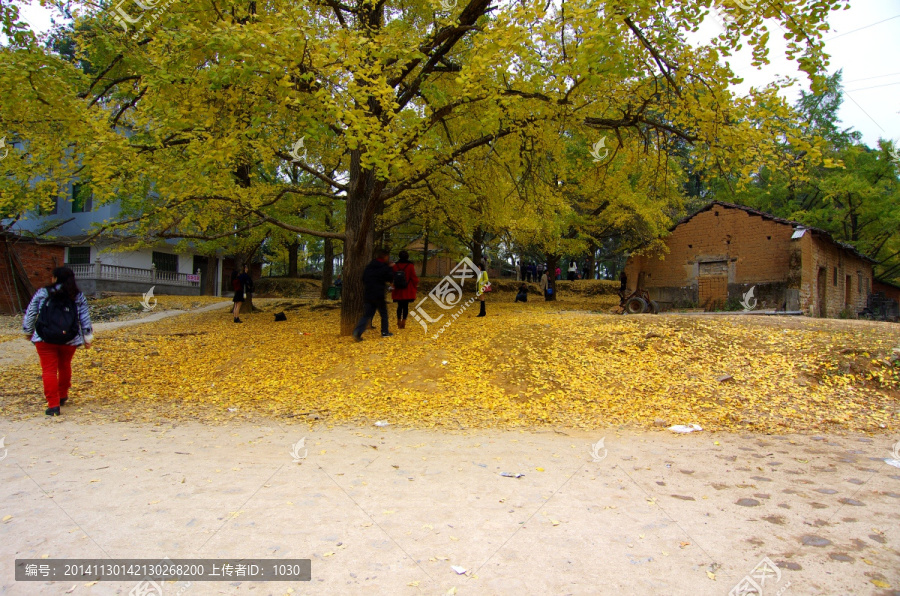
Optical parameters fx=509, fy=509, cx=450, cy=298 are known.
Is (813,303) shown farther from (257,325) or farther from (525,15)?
(257,325)

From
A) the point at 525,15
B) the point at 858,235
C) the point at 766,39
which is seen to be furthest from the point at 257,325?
the point at 858,235

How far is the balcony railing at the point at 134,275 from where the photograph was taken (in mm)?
26984

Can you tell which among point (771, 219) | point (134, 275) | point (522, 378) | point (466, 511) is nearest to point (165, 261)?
point (134, 275)

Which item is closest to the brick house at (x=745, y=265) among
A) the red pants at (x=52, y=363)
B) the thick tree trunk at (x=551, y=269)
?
the thick tree trunk at (x=551, y=269)

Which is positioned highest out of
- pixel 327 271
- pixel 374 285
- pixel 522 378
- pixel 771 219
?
pixel 771 219

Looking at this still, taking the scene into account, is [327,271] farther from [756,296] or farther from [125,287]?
[756,296]

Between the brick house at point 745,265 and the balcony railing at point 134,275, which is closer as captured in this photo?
the brick house at point 745,265

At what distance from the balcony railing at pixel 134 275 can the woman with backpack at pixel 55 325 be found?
78.3ft

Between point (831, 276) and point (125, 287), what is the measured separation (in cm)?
3381

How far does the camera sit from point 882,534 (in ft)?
10.8

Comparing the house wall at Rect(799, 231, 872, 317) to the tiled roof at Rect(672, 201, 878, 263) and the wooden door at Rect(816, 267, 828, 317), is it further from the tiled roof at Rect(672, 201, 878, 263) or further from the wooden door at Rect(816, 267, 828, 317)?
the tiled roof at Rect(672, 201, 878, 263)

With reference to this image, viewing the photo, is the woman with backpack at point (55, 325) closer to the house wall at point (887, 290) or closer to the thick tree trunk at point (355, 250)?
the thick tree trunk at point (355, 250)

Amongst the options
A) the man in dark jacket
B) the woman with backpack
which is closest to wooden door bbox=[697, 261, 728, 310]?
the man in dark jacket

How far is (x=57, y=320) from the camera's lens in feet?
20.5
